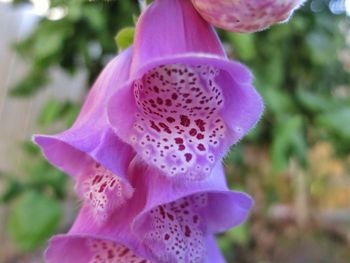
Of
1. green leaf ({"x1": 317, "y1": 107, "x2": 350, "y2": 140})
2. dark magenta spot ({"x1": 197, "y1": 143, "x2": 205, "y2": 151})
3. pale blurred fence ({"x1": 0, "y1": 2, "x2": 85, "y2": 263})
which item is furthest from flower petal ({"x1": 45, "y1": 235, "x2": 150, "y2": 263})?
pale blurred fence ({"x1": 0, "y1": 2, "x2": 85, "y2": 263})

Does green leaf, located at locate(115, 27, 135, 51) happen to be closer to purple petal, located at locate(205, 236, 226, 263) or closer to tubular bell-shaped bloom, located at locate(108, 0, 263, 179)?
tubular bell-shaped bloom, located at locate(108, 0, 263, 179)

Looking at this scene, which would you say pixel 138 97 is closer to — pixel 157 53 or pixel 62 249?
pixel 157 53

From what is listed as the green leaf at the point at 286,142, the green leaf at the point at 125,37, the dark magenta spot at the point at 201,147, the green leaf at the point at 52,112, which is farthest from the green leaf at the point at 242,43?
the dark magenta spot at the point at 201,147

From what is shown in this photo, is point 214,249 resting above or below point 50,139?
below

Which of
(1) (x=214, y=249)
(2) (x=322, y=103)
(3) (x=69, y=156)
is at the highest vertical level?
(3) (x=69, y=156)

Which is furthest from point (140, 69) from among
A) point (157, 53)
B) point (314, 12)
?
point (314, 12)

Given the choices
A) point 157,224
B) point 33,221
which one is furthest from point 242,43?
point 157,224

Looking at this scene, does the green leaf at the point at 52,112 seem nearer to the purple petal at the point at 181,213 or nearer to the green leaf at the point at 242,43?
the green leaf at the point at 242,43
